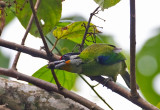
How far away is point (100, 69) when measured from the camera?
2.30 metres

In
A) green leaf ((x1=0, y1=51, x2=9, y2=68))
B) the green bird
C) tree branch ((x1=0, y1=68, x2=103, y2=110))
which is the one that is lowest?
green leaf ((x1=0, y1=51, x2=9, y2=68))

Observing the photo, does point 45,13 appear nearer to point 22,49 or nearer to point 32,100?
point 22,49

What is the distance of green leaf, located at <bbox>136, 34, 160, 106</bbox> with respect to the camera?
3.32 metres

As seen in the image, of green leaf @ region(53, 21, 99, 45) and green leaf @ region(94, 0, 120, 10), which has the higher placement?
green leaf @ region(94, 0, 120, 10)

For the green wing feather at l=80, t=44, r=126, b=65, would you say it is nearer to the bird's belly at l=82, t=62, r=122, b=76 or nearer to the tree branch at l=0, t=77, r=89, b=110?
the bird's belly at l=82, t=62, r=122, b=76

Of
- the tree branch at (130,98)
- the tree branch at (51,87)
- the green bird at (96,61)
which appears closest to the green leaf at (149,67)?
the green bird at (96,61)

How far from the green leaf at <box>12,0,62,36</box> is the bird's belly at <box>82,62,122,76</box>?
0.33 meters

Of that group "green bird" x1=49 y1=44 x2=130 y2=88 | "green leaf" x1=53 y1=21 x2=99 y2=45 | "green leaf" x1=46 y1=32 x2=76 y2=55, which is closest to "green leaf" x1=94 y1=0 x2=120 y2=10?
"green leaf" x1=53 y1=21 x2=99 y2=45

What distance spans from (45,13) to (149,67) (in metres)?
1.59

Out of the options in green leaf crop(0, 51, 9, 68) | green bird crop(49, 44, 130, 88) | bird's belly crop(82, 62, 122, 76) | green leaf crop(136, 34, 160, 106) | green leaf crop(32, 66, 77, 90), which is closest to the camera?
green bird crop(49, 44, 130, 88)

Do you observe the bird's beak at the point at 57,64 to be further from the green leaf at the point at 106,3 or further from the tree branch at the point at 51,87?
the green leaf at the point at 106,3

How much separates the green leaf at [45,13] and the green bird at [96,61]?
237 mm

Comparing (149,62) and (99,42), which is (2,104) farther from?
(149,62)

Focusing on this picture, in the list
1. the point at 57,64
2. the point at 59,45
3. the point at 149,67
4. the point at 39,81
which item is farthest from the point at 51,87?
the point at 149,67
